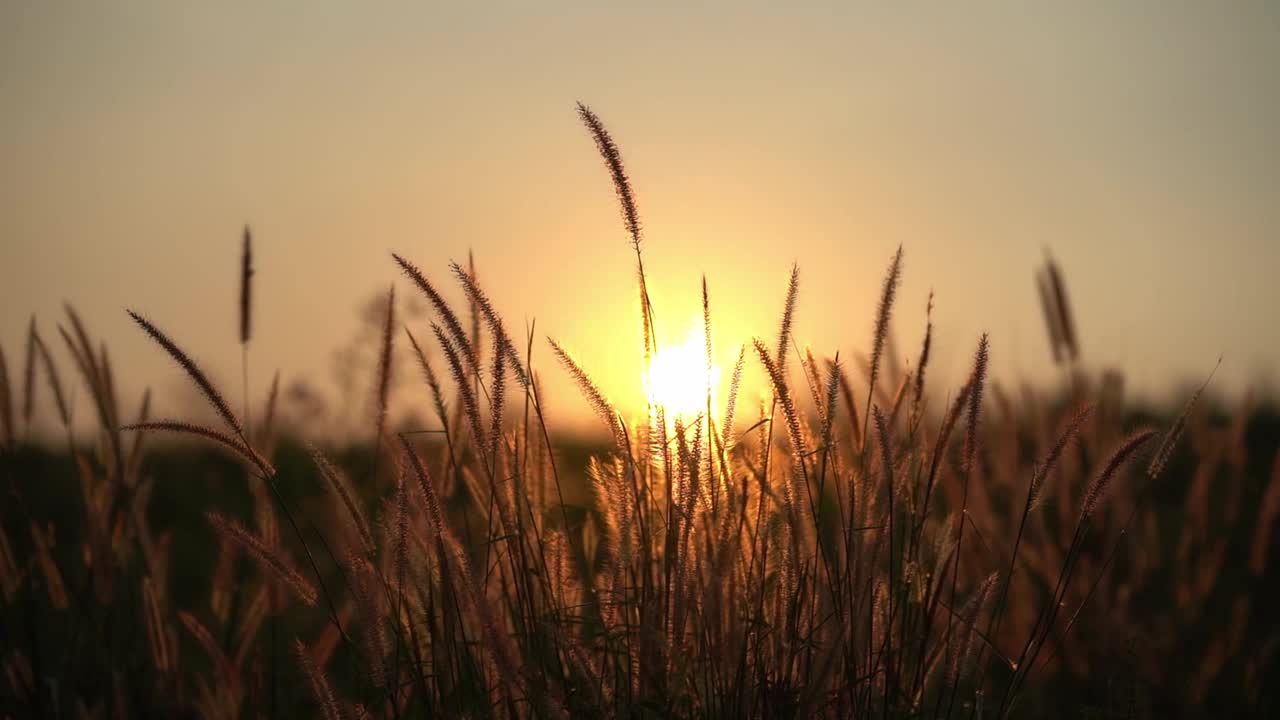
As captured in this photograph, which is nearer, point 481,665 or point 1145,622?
point 481,665

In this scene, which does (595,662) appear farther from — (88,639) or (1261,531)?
(1261,531)

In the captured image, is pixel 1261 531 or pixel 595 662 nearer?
pixel 595 662

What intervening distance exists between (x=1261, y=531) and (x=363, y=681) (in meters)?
2.86

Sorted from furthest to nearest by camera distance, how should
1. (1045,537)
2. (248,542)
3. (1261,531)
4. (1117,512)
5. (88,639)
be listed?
(1117,512) → (1261,531) → (1045,537) → (88,639) → (248,542)

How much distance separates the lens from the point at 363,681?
2578 millimetres

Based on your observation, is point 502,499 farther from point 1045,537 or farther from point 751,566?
point 1045,537

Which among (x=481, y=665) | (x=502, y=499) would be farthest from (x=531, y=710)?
(x=502, y=499)

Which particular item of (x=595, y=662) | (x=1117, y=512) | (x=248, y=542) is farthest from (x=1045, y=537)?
(x=248, y=542)

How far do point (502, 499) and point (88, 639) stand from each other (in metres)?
1.44

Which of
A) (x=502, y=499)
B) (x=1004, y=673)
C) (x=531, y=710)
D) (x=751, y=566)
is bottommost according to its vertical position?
(x=1004, y=673)

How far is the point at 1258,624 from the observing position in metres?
4.49

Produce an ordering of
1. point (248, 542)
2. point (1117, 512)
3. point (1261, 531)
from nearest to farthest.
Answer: point (248, 542) < point (1261, 531) < point (1117, 512)

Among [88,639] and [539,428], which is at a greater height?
[539,428]

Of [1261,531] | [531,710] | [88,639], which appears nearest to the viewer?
[531,710]
